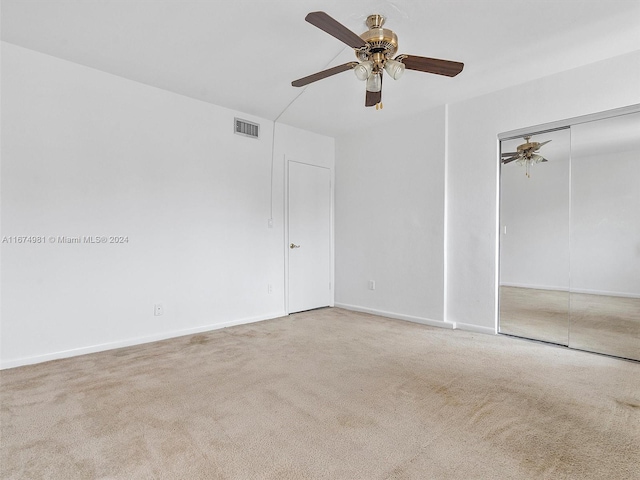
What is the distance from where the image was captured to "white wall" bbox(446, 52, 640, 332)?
3338 millimetres

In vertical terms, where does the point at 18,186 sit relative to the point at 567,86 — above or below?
below

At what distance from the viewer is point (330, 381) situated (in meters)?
2.63

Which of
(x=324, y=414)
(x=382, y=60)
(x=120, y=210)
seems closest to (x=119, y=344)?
(x=120, y=210)

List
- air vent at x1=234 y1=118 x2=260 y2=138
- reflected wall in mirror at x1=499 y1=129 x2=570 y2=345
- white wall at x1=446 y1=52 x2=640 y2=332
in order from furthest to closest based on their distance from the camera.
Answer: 1. air vent at x1=234 y1=118 x2=260 y2=138
2. reflected wall in mirror at x1=499 y1=129 x2=570 y2=345
3. white wall at x1=446 y1=52 x2=640 y2=332

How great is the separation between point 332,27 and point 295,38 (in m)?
0.89

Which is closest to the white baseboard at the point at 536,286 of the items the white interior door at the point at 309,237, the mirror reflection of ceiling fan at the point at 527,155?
the mirror reflection of ceiling fan at the point at 527,155

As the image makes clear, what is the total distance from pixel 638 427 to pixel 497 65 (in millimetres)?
2941

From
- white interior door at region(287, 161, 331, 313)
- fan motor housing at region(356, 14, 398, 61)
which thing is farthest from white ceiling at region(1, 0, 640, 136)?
white interior door at region(287, 161, 331, 313)

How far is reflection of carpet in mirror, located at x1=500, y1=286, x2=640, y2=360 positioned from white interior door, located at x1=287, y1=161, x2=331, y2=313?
2495mm

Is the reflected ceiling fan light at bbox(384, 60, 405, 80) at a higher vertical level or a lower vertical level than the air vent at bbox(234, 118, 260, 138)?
lower

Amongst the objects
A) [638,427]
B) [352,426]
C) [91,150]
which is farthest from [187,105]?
[638,427]

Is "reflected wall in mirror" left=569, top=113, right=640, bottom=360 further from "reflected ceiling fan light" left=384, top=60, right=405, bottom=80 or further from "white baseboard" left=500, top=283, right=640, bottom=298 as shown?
"reflected ceiling fan light" left=384, top=60, right=405, bottom=80

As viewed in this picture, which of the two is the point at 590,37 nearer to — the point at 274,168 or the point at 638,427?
the point at 638,427

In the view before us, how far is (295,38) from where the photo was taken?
9.07ft
